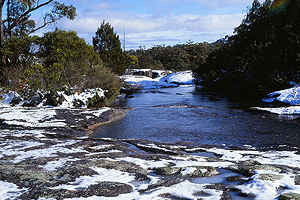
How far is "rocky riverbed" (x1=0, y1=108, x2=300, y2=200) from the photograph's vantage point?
14.5 ft

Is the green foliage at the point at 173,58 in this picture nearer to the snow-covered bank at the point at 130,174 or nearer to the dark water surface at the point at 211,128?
the dark water surface at the point at 211,128

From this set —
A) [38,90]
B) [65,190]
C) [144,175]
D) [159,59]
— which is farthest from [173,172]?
[159,59]

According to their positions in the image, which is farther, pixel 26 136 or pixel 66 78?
pixel 66 78

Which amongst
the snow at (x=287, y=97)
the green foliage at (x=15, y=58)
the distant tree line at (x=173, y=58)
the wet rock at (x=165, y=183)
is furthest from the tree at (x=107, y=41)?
the wet rock at (x=165, y=183)

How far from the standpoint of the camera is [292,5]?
2523 cm

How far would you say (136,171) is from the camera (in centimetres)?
570

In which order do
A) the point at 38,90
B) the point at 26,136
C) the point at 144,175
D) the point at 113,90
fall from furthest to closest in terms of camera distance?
the point at 113,90, the point at 38,90, the point at 26,136, the point at 144,175

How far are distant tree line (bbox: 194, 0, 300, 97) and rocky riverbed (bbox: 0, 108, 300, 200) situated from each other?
673 inches

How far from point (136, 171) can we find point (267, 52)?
74.8ft

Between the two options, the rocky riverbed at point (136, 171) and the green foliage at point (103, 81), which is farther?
the green foliage at point (103, 81)

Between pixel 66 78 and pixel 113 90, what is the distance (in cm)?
401

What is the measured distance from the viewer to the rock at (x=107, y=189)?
4.41m

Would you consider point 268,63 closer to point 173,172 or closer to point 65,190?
point 173,172

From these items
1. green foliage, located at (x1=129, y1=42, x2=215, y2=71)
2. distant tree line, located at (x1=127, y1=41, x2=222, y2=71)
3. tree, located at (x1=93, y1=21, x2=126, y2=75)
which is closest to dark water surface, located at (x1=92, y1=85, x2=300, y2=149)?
tree, located at (x1=93, y1=21, x2=126, y2=75)
